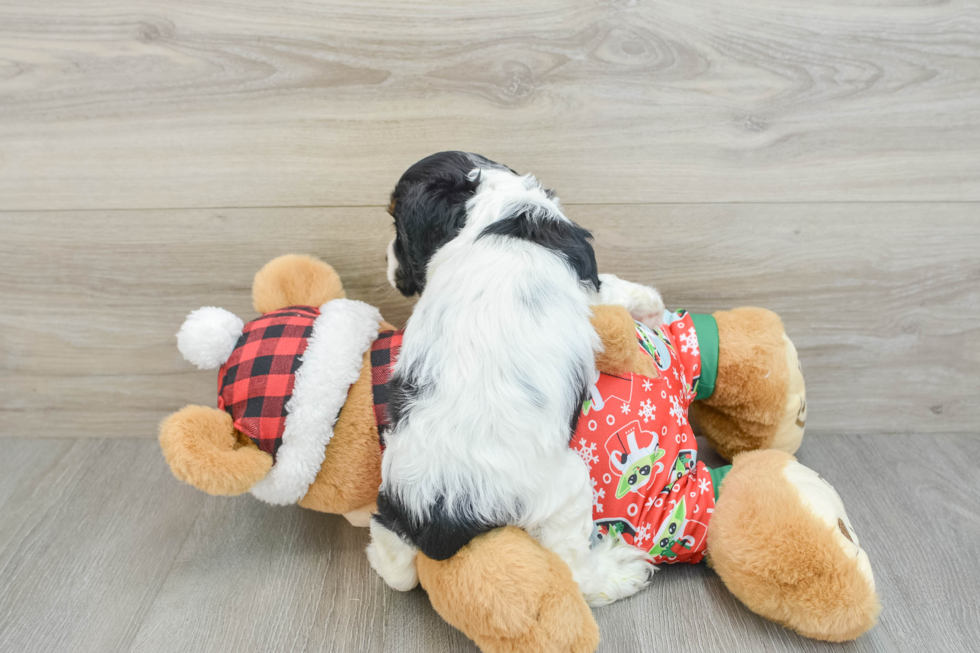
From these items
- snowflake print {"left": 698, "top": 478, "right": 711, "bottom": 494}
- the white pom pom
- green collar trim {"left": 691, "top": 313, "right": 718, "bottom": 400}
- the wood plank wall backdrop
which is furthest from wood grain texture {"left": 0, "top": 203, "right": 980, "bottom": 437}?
snowflake print {"left": 698, "top": 478, "right": 711, "bottom": 494}

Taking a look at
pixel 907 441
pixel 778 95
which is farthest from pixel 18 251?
pixel 907 441

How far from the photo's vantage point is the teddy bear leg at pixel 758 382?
3.11 feet

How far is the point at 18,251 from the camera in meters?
1.09

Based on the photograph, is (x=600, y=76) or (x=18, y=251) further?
(x=18, y=251)

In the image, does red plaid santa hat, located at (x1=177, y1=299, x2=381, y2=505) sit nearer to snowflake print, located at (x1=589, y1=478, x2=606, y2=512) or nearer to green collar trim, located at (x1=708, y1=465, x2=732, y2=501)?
snowflake print, located at (x1=589, y1=478, x2=606, y2=512)

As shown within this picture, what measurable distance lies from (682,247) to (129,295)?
1.02 meters

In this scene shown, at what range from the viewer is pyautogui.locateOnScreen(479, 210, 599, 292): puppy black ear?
0.72 metres

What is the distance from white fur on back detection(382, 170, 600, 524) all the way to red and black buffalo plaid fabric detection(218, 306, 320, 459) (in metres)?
0.19

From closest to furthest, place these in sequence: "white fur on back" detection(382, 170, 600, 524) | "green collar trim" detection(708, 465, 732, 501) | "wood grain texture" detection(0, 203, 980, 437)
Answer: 1. "white fur on back" detection(382, 170, 600, 524)
2. "green collar trim" detection(708, 465, 732, 501)
3. "wood grain texture" detection(0, 203, 980, 437)

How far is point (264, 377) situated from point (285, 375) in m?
0.03

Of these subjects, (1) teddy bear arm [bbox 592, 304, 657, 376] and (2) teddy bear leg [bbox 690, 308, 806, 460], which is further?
(2) teddy bear leg [bbox 690, 308, 806, 460]

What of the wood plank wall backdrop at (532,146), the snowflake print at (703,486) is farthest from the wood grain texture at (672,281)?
the snowflake print at (703,486)

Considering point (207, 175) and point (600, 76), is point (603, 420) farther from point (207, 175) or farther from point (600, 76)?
point (207, 175)

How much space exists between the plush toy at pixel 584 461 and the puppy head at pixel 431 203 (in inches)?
6.6
